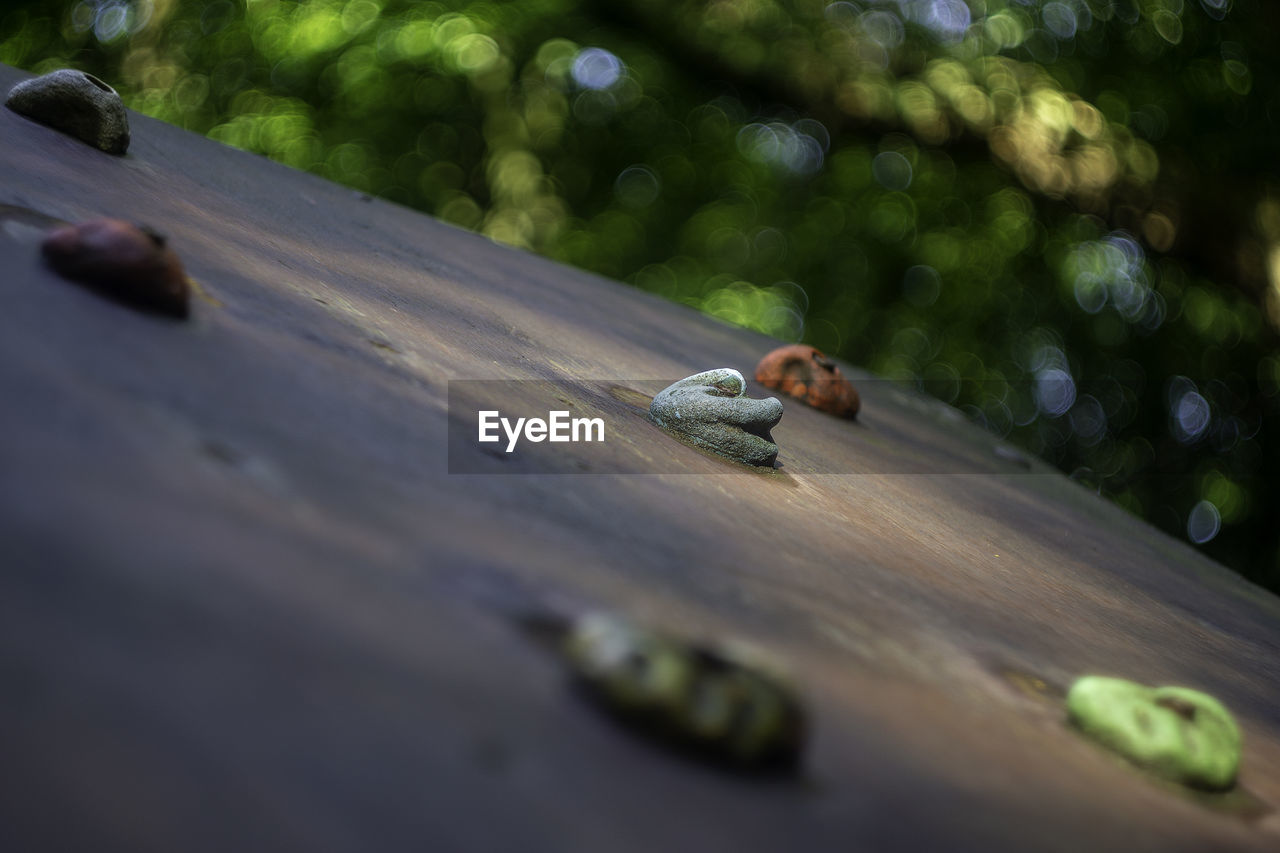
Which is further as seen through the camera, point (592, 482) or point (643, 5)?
point (643, 5)

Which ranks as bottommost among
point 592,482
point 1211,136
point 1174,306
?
point 592,482

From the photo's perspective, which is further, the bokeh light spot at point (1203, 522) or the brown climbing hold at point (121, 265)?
the bokeh light spot at point (1203, 522)

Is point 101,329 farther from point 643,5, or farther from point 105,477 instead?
point 643,5

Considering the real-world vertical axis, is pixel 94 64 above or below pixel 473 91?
below

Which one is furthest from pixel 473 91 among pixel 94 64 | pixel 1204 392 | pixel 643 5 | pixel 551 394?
pixel 551 394

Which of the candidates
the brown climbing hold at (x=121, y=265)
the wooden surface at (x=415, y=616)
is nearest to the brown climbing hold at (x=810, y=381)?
the wooden surface at (x=415, y=616)

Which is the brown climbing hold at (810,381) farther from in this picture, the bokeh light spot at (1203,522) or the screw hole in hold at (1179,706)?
the bokeh light spot at (1203,522)
